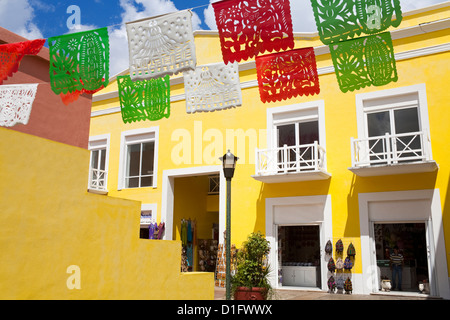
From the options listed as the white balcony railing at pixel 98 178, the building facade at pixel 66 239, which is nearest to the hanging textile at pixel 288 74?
the building facade at pixel 66 239

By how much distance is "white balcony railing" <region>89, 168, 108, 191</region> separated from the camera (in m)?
17.2

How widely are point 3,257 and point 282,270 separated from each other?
10330 millimetres

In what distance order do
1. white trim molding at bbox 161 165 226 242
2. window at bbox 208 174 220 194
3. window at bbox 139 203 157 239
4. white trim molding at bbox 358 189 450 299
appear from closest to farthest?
white trim molding at bbox 358 189 450 299 < white trim molding at bbox 161 165 226 242 < window at bbox 139 203 157 239 < window at bbox 208 174 220 194

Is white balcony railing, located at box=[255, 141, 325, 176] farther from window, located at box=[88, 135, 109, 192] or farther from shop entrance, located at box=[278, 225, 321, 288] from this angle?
window, located at box=[88, 135, 109, 192]

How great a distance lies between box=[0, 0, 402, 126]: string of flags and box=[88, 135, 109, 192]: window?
976cm

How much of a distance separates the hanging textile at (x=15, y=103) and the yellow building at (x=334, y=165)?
24.7 ft

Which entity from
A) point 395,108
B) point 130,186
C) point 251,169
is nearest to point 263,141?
point 251,169

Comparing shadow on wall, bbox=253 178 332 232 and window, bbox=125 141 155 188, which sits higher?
window, bbox=125 141 155 188

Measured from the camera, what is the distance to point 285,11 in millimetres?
6148

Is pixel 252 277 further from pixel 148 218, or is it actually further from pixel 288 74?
pixel 148 218

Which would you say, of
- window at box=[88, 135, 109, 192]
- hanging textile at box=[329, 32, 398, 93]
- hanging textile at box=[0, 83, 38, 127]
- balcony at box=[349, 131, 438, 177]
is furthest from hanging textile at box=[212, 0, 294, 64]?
window at box=[88, 135, 109, 192]

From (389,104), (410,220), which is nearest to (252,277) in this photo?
(410,220)

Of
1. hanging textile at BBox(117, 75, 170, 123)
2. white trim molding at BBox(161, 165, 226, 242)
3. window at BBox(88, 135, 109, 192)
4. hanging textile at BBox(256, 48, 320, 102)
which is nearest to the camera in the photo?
hanging textile at BBox(256, 48, 320, 102)
